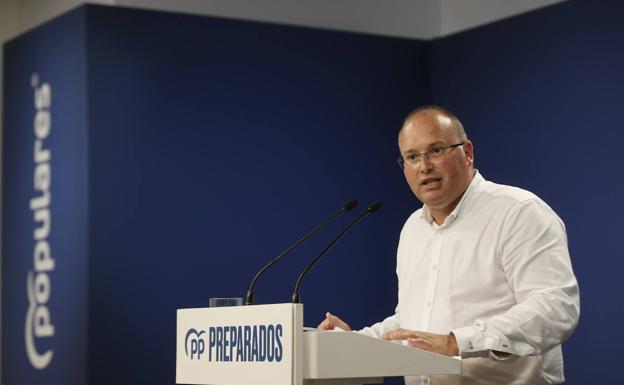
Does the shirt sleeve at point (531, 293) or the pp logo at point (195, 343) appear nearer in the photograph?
the shirt sleeve at point (531, 293)

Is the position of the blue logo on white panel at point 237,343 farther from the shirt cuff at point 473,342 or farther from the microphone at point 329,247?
the shirt cuff at point 473,342

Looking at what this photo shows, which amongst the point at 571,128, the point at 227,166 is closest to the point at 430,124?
the point at 571,128

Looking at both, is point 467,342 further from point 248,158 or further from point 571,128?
point 248,158

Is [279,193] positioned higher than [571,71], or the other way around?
[571,71]

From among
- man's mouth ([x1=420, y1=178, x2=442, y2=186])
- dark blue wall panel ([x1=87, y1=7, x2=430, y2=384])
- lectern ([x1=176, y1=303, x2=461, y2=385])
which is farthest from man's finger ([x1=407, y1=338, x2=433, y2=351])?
dark blue wall panel ([x1=87, y1=7, x2=430, y2=384])

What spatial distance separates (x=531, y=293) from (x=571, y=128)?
2.94 m

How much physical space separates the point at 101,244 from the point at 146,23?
4.01ft

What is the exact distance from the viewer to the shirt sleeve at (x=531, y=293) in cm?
301

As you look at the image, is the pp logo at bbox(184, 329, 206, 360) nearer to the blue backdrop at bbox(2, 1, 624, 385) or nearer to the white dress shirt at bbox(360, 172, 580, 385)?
the white dress shirt at bbox(360, 172, 580, 385)

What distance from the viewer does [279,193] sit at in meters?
6.43

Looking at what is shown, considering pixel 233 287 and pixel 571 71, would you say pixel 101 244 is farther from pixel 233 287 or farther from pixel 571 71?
pixel 571 71

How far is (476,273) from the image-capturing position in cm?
336

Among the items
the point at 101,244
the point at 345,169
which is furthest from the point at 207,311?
the point at 345,169

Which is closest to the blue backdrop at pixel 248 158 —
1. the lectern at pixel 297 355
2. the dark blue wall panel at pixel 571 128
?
the dark blue wall panel at pixel 571 128
